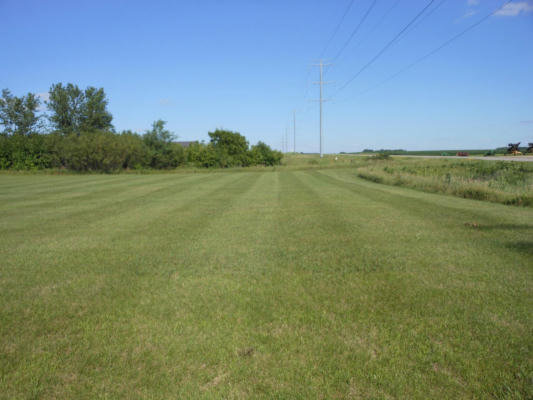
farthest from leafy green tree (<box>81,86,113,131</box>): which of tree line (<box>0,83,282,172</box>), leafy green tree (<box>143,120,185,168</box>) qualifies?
leafy green tree (<box>143,120,185,168</box>)

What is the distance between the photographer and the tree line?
1791 inches

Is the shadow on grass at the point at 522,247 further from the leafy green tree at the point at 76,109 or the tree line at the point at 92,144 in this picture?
the leafy green tree at the point at 76,109

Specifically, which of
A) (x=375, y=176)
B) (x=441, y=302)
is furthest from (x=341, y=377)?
(x=375, y=176)

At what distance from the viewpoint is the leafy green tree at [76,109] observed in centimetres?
7250

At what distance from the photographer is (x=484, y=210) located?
35.9 ft

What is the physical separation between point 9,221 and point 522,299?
1311 centimetres

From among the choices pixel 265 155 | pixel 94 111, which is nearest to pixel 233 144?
pixel 265 155

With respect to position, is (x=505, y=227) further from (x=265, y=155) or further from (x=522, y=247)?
(x=265, y=155)

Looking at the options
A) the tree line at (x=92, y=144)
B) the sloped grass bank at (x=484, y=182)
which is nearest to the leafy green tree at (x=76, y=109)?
the tree line at (x=92, y=144)

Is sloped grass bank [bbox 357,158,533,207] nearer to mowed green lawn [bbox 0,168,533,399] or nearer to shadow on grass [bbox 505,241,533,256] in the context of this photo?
mowed green lawn [bbox 0,168,533,399]

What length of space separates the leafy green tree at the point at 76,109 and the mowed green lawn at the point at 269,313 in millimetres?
78580

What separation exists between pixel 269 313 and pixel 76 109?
286 ft

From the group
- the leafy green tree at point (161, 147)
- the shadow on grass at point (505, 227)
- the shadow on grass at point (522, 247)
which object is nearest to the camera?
the shadow on grass at point (522, 247)

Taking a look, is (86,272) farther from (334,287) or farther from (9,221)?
(9,221)
